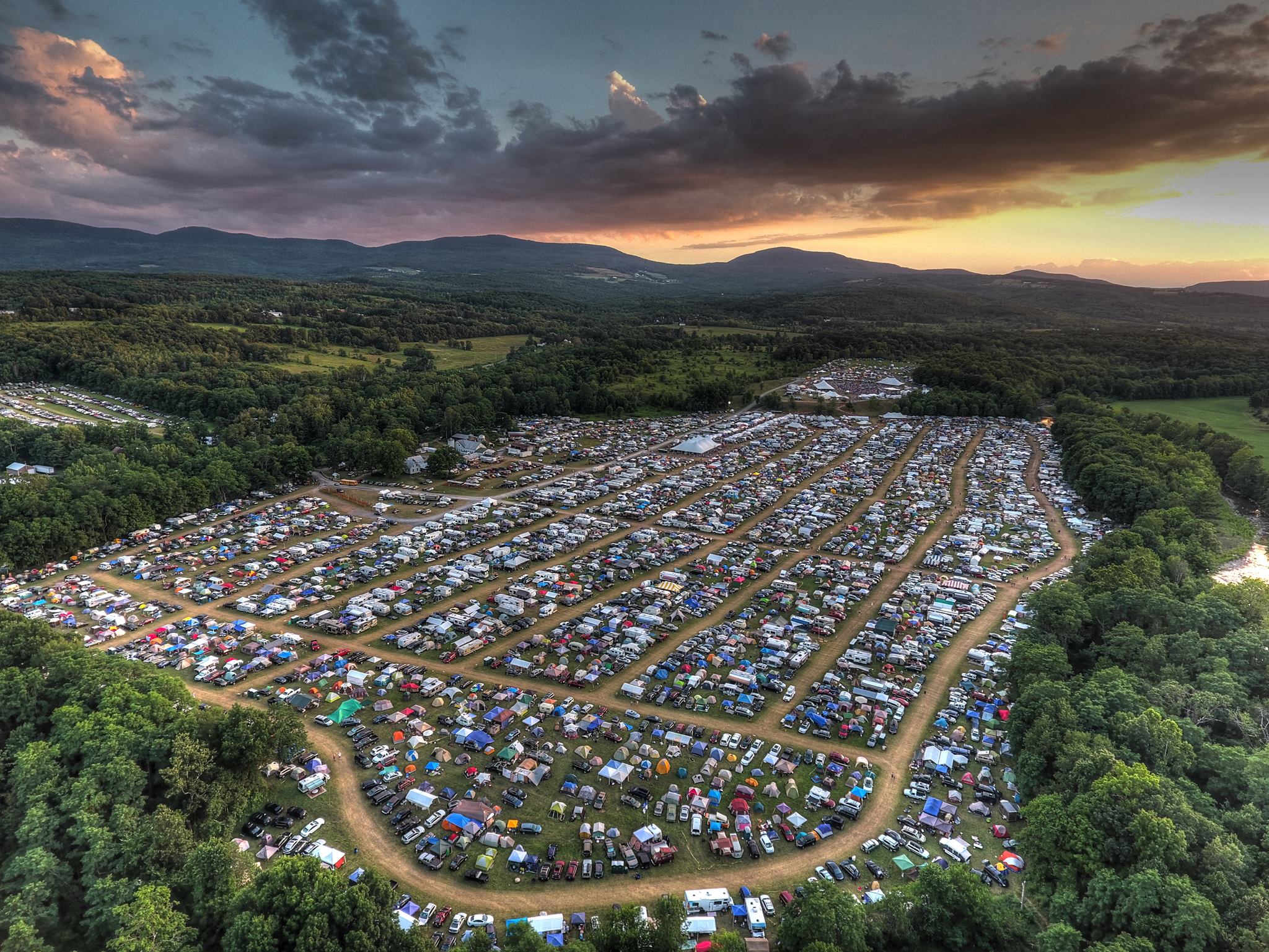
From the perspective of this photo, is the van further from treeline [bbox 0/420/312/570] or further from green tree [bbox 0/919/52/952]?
treeline [bbox 0/420/312/570]

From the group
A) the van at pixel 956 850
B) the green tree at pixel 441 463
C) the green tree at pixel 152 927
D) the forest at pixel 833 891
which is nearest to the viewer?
the green tree at pixel 152 927

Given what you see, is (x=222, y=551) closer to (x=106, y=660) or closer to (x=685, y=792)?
(x=106, y=660)

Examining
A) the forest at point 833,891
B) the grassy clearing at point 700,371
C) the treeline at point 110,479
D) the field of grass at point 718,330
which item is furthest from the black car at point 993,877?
the field of grass at point 718,330

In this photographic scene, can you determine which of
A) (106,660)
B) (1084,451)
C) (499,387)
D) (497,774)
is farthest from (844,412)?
(106,660)

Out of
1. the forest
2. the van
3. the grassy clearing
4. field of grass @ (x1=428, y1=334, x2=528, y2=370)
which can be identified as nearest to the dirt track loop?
the van

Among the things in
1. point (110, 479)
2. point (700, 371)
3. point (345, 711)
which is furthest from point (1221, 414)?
point (110, 479)

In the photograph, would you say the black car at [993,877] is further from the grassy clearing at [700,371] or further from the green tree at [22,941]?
the grassy clearing at [700,371]
